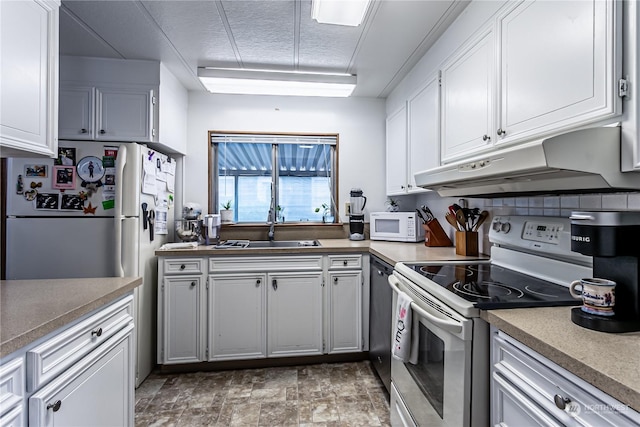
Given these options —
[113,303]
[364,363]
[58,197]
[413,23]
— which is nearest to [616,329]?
[113,303]

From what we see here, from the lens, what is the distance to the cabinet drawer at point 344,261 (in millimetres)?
2506

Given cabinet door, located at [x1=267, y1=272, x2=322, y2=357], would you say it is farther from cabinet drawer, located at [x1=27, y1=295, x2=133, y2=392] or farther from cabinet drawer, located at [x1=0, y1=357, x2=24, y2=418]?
cabinet drawer, located at [x1=0, y1=357, x2=24, y2=418]

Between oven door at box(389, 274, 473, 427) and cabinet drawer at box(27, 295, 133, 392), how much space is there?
124cm

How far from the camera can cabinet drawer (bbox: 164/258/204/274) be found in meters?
2.36

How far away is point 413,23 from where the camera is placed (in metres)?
1.90

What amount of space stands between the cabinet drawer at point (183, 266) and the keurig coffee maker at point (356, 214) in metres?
1.35

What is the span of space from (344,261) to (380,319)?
531mm

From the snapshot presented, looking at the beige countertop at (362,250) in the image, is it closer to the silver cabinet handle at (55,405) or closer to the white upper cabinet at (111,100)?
the white upper cabinet at (111,100)

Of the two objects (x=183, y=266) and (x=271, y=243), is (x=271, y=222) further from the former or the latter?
(x=183, y=266)

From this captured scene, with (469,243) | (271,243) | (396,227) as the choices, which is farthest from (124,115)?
(469,243)

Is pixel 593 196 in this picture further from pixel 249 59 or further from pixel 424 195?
pixel 249 59

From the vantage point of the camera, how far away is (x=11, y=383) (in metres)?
0.82

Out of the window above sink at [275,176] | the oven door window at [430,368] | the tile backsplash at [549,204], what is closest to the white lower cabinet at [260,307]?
the window above sink at [275,176]


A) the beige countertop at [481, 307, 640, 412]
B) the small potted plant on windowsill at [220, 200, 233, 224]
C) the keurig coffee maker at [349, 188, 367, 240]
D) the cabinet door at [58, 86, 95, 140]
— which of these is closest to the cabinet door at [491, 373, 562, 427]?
the beige countertop at [481, 307, 640, 412]
